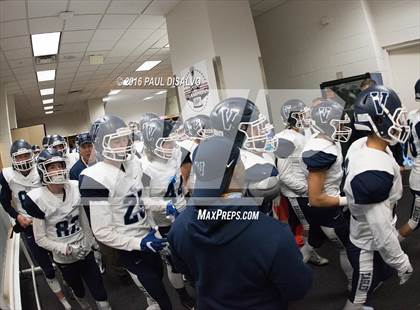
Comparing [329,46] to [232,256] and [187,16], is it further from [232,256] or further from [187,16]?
[232,256]

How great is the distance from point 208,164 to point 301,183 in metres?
1.87

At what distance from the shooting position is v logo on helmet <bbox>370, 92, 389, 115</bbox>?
1.61 meters

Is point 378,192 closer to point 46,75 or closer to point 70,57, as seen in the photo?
point 70,57

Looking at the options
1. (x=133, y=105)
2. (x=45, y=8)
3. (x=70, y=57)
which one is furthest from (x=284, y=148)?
(x=133, y=105)

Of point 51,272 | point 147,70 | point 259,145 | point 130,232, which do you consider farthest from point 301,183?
point 147,70

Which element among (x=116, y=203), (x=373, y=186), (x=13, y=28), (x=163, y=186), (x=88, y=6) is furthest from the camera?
(x=13, y=28)

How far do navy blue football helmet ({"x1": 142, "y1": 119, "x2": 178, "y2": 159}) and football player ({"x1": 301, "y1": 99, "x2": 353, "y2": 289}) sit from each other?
976 millimetres

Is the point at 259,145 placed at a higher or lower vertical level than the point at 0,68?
lower

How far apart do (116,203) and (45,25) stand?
3.90 m

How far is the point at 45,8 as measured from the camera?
14.0 ft

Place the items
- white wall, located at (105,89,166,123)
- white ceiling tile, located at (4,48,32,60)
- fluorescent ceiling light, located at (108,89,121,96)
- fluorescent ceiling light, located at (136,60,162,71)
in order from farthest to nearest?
1. white wall, located at (105,89,166,123)
2. fluorescent ceiling light, located at (108,89,121,96)
3. fluorescent ceiling light, located at (136,60,162,71)
4. white ceiling tile, located at (4,48,32,60)

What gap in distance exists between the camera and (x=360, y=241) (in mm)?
1845

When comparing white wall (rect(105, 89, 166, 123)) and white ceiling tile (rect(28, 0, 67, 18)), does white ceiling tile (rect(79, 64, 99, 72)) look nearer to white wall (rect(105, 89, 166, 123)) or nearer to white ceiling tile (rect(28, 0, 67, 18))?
white ceiling tile (rect(28, 0, 67, 18))

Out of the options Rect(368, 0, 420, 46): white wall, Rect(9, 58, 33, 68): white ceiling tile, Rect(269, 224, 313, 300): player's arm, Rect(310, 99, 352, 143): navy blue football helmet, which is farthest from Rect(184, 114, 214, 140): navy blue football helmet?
Rect(9, 58, 33, 68): white ceiling tile
